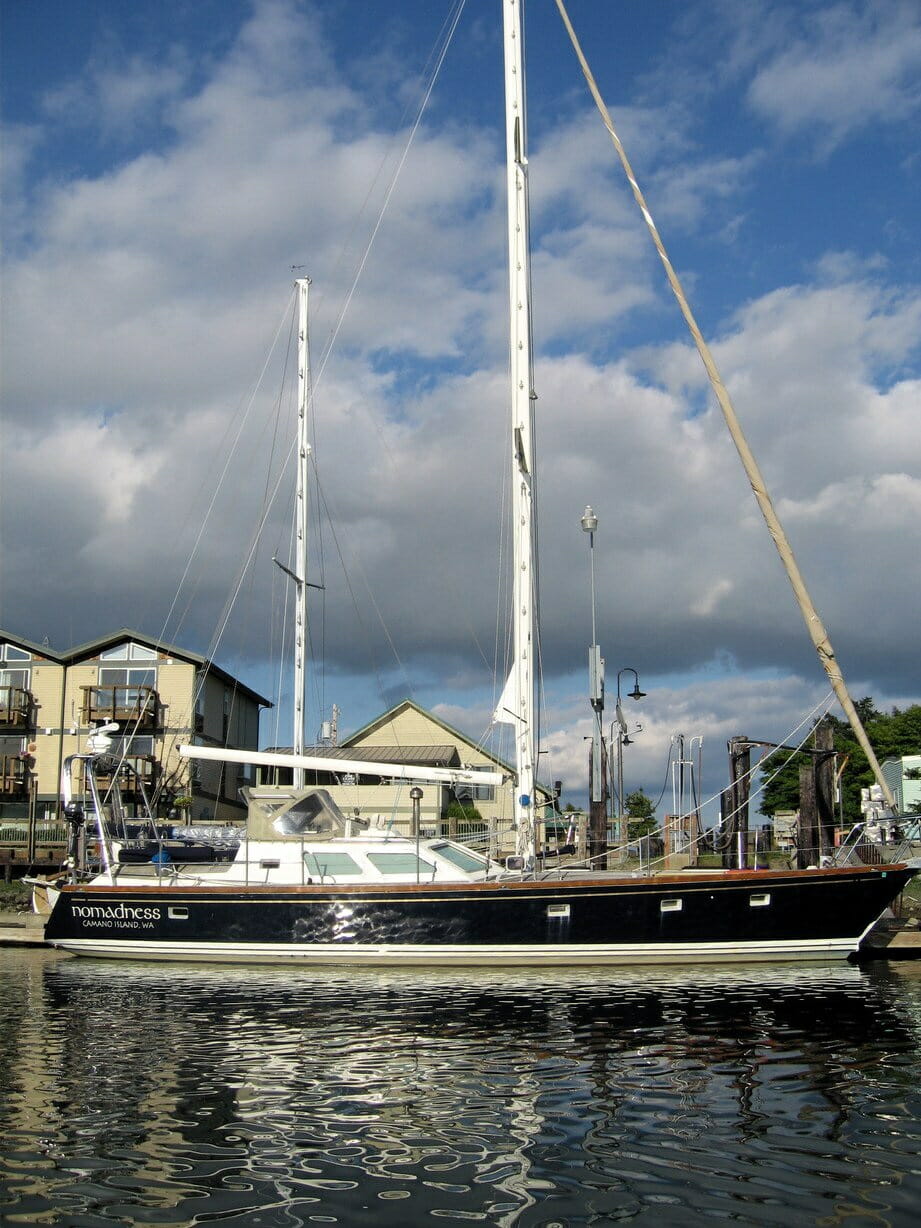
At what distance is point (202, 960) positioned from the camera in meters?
25.1

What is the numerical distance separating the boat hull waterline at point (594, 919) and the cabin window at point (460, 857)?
133 cm

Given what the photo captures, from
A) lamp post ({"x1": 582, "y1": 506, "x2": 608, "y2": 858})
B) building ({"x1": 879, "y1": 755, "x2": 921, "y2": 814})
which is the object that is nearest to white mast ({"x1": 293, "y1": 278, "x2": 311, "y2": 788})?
lamp post ({"x1": 582, "y1": 506, "x2": 608, "y2": 858})

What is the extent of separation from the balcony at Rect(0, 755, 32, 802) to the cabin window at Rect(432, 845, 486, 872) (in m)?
33.1

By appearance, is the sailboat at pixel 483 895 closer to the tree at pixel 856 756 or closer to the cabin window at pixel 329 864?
the cabin window at pixel 329 864

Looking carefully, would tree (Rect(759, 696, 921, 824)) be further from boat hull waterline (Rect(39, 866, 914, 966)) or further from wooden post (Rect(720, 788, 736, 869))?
boat hull waterline (Rect(39, 866, 914, 966))

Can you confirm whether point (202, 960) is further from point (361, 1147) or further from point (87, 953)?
point (361, 1147)

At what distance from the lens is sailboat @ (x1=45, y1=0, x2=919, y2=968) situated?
74.5 feet

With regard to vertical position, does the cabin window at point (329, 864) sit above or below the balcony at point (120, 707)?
below

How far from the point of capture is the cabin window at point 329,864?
2445cm

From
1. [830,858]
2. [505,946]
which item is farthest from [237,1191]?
[830,858]

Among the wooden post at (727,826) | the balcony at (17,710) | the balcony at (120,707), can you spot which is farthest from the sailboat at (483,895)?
the balcony at (17,710)

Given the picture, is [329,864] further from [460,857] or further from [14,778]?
[14,778]

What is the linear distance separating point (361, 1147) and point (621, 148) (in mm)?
21420

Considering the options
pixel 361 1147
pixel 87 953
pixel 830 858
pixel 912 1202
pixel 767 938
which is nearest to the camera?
pixel 912 1202
